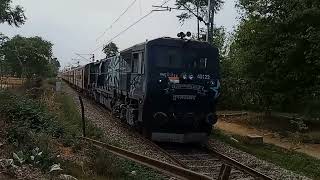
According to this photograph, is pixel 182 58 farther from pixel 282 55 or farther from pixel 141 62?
Result: pixel 282 55

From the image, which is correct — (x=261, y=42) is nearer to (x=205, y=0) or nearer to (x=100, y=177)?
(x=100, y=177)

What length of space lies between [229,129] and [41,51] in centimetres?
5360

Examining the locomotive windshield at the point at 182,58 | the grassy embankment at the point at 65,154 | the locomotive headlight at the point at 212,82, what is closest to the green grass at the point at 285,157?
the locomotive headlight at the point at 212,82

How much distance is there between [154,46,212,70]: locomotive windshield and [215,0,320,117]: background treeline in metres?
6.04

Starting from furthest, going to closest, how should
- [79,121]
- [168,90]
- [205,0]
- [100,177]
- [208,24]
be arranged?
[205,0], [208,24], [79,121], [168,90], [100,177]

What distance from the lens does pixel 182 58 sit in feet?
48.9

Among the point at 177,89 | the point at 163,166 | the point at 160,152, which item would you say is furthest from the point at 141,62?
the point at 163,166

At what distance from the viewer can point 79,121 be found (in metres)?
18.5

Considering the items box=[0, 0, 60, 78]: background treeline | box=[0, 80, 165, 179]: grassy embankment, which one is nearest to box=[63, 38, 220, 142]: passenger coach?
box=[0, 80, 165, 179]: grassy embankment

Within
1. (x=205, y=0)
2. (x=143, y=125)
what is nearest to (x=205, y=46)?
(x=143, y=125)

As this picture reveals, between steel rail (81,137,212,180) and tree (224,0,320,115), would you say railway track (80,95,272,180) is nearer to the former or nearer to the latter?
steel rail (81,137,212,180)

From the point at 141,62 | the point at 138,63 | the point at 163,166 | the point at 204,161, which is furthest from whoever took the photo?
the point at 138,63

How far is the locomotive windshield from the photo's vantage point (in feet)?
48.2

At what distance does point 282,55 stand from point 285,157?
25.0 feet
